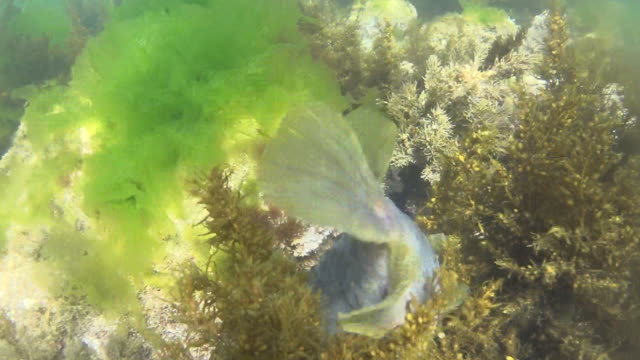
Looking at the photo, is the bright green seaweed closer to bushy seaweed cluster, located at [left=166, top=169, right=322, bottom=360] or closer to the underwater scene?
the underwater scene

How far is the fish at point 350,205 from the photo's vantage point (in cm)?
181

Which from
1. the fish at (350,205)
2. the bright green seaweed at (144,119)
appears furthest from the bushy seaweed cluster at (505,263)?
the bright green seaweed at (144,119)

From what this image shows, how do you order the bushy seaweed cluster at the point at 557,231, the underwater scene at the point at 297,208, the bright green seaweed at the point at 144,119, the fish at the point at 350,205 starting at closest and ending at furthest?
the fish at the point at 350,205 → the underwater scene at the point at 297,208 → the bushy seaweed cluster at the point at 557,231 → the bright green seaweed at the point at 144,119

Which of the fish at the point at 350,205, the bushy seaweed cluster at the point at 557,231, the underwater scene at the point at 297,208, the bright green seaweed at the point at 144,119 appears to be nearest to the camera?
the fish at the point at 350,205

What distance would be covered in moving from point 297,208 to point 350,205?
23cm

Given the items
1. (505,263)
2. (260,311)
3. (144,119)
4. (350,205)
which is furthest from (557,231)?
(144,119)

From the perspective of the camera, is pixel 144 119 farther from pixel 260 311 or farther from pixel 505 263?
pixel 505 263

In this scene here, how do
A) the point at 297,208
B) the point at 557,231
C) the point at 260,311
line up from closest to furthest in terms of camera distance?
the point at 297,208 < the point at 260,311 < the point at 557,231

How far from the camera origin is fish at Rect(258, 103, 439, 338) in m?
1.81

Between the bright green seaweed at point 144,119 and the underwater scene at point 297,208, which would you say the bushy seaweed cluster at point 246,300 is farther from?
the bright green seaweed at point 144,119

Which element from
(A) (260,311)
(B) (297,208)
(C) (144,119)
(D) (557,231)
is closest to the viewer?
(B) (297,208)

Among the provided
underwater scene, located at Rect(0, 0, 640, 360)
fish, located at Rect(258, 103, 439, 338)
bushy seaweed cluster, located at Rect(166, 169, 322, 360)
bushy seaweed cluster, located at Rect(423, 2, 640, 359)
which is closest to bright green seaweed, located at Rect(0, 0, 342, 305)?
underwater scene, located at Rect(0, 0, 640, 360)

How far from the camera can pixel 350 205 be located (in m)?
1.85

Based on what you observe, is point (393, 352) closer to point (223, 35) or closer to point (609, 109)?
point (223, 35)
